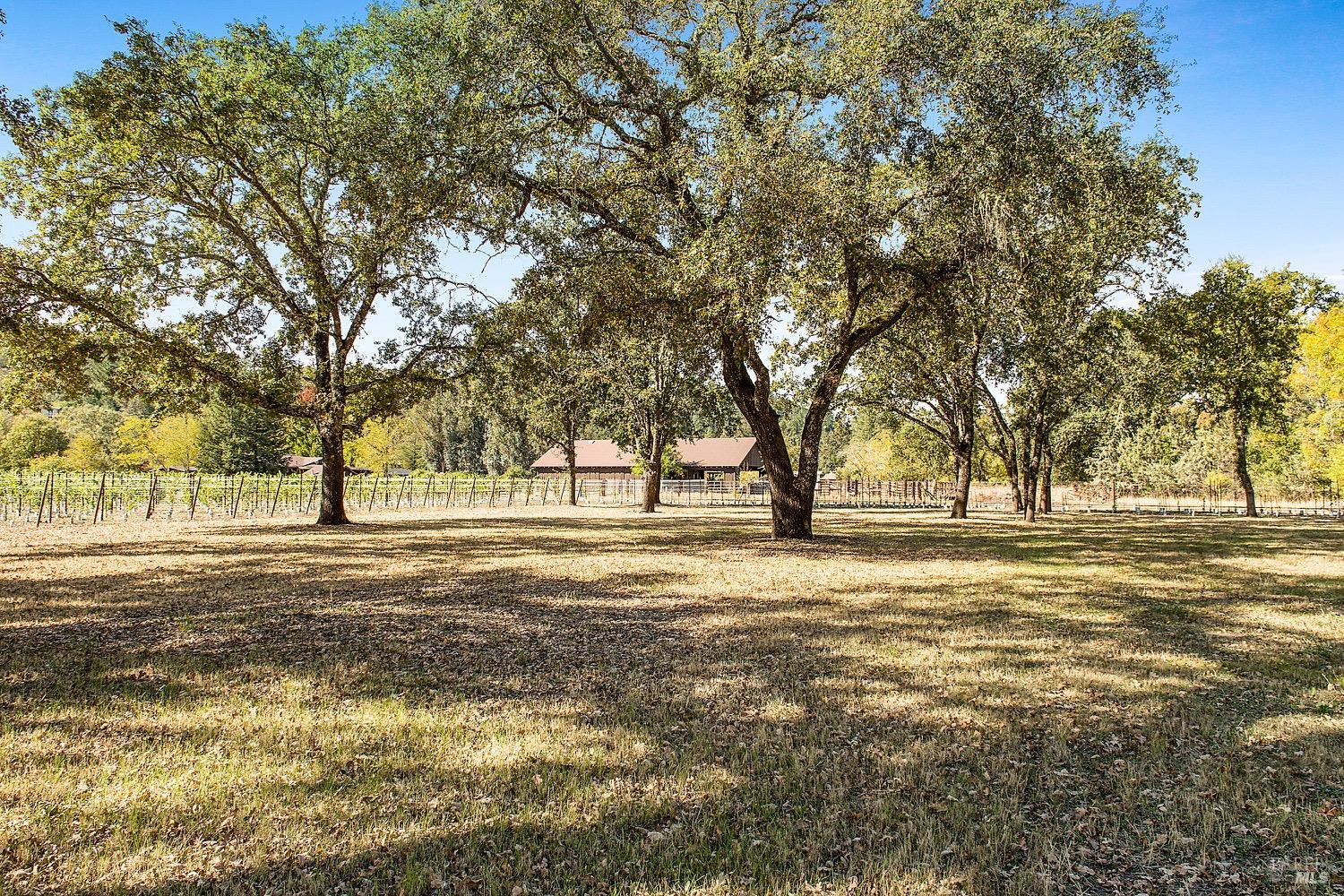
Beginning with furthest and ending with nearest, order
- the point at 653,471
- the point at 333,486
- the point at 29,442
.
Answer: the point at 29,442 < the point at 653,471 < the point at 333,486

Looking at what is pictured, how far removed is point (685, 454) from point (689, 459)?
0.91 m

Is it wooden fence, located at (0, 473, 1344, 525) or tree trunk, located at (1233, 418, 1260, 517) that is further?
tree trunk, located at (1233, 418, 1260, 517)

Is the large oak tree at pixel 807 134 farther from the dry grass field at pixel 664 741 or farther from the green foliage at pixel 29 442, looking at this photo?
the green foliage at pixel 29 442

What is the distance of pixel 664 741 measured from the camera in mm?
4715

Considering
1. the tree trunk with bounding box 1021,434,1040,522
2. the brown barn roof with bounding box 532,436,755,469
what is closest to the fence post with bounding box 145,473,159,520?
the tree trunk with bounding box 1021,434,1040,522

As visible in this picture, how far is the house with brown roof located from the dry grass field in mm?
56496

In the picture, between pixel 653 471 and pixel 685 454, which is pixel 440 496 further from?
pixel 685 454

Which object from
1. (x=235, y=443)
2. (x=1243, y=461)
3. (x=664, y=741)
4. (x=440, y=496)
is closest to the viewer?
(x=664, y=741)

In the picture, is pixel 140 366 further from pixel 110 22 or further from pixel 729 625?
pixel 729 625

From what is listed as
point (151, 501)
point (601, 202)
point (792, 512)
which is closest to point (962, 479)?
point (792, 512)

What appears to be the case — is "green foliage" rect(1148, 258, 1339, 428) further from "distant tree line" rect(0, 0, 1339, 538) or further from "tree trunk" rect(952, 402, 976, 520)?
"tree trunk" rect(952, 402, 976, 520)

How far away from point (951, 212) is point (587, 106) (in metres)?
8.52

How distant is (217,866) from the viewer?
3186 millimetres

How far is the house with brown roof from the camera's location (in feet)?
223
